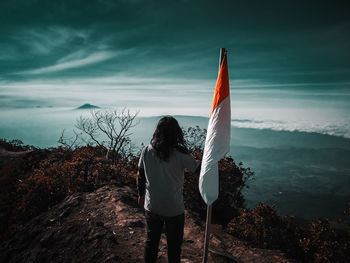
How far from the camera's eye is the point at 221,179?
27.0 feet

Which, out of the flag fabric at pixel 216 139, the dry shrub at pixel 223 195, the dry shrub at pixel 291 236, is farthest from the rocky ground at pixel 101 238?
the flag fabric at pixel 216 139

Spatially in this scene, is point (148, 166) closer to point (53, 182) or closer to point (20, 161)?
point (53, 182)

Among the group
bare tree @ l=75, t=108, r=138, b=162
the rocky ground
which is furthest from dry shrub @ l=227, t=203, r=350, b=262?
bare tree @ l=75, t=108, r=138, b=162

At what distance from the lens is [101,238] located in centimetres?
474

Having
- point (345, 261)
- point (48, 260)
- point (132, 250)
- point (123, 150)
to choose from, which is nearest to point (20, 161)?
point (123, 150)

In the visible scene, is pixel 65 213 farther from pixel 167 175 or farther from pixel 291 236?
pixel 291 236

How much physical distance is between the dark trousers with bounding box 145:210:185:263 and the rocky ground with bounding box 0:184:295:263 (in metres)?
1.35

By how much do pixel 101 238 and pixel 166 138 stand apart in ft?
11.9

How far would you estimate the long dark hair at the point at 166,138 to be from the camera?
266 centimetres

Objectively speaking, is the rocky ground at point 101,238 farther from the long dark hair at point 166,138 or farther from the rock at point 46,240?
the long dark hair at point 166,138

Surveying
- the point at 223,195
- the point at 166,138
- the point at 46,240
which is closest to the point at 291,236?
the point at 223,195

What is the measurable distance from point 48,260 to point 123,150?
11.8 m

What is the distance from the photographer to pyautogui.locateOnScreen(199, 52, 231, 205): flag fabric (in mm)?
3010

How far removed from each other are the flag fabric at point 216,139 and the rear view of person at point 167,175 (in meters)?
0.34
